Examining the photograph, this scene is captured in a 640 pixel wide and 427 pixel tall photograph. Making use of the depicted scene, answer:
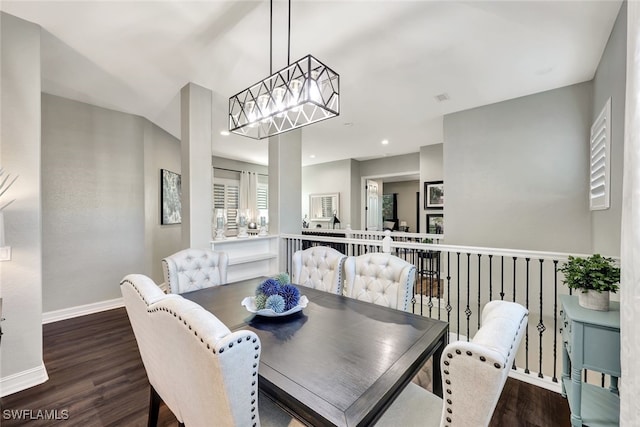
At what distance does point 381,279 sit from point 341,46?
2.03 meters

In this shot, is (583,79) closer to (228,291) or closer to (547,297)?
(547,297)

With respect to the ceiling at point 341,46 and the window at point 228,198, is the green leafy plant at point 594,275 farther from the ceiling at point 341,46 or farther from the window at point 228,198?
the window at point 228,198

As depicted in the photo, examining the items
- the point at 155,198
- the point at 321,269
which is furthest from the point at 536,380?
the point at 155,198

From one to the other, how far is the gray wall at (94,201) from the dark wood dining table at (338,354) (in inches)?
113

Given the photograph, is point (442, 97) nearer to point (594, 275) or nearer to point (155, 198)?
point (594, 275)

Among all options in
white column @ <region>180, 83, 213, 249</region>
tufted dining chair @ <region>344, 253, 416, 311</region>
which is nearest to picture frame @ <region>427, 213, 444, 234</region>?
tufted dining chair @ <region>344, 253, 416, 311</region>

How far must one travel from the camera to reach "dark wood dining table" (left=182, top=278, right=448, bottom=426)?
938mm

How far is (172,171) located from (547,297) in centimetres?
610

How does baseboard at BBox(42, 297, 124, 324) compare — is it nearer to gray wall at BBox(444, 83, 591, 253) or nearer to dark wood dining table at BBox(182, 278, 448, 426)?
dark wood dining table at BBox(182, 278, 448, 426)

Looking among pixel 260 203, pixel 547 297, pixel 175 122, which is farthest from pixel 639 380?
pixel 260 203

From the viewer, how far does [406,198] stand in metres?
11.0

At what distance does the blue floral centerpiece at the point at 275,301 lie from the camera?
1.59 meters

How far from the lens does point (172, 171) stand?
5047 millimetres

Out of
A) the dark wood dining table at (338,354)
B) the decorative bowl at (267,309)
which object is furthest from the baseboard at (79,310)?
the decorative bowl at (267,309)
